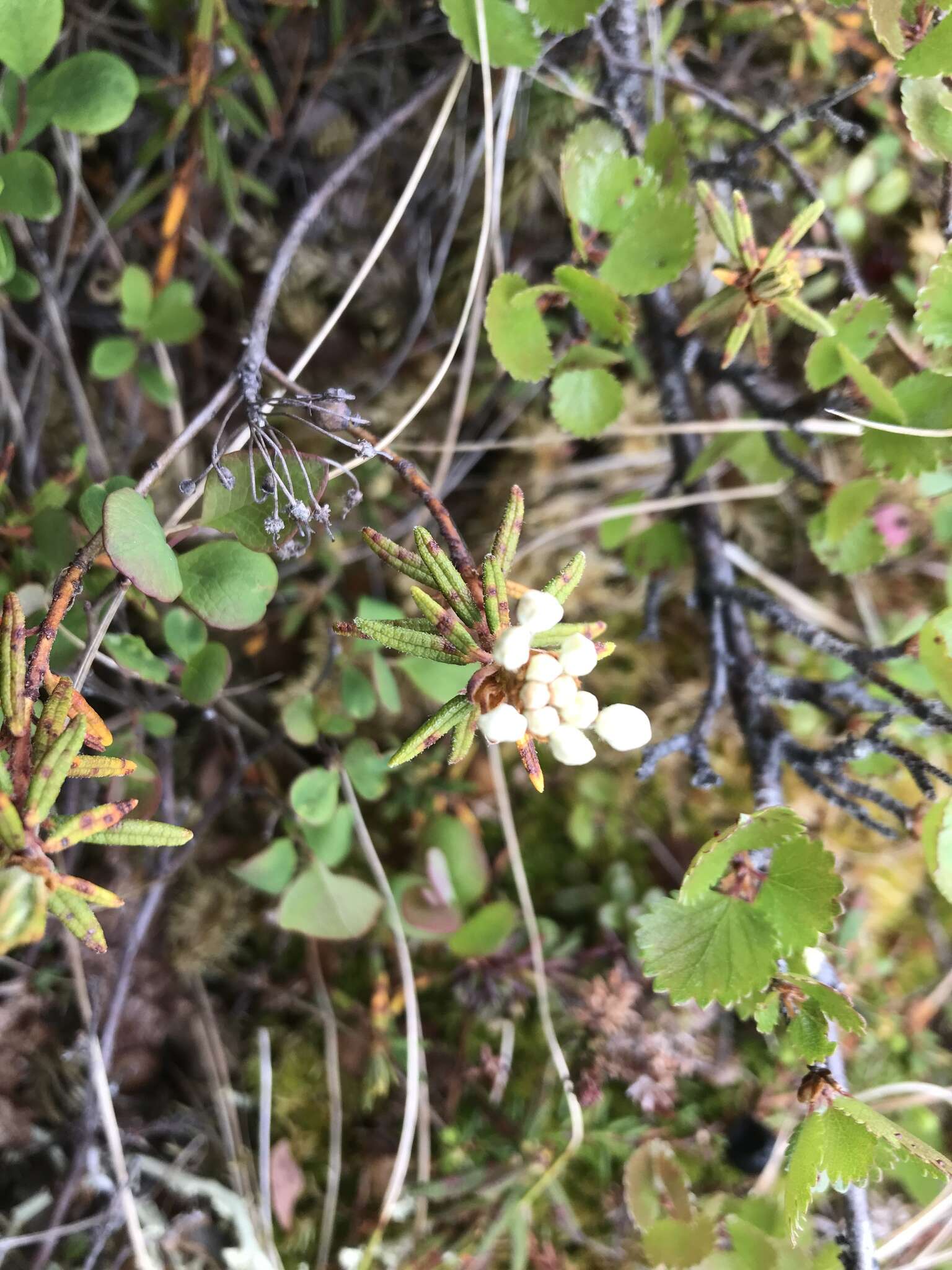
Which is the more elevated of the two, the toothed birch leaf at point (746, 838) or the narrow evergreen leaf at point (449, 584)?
the narrow evergreen leaf at point (449, 584)

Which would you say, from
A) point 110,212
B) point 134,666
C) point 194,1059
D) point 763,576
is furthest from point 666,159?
point 194,1059

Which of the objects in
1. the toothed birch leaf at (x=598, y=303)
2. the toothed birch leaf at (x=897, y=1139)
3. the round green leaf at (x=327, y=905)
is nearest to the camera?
the toothed birch leaf at (x=897, y=1139)

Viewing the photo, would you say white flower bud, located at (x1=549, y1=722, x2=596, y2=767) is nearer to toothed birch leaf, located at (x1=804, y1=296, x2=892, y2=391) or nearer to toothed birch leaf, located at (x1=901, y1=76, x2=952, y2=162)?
toothed birch leaf, located at (x1=804, y1=296, x2=892, y2=391)

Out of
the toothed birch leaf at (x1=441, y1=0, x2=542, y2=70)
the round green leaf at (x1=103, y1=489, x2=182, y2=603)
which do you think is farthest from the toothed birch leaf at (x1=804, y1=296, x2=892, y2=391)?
the round green leaf at (x1=103, y1=489, x2=182, y2=603)

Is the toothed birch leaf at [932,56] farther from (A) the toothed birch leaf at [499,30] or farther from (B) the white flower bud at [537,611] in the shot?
(B) the white flower bud at [537,611]

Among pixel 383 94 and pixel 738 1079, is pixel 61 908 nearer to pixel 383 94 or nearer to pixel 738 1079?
pixel 738 1079

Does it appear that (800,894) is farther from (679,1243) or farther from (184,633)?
(184,633)

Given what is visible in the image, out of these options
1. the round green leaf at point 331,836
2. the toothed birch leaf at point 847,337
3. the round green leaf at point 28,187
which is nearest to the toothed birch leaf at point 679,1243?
the round green leaf at point 331,836
